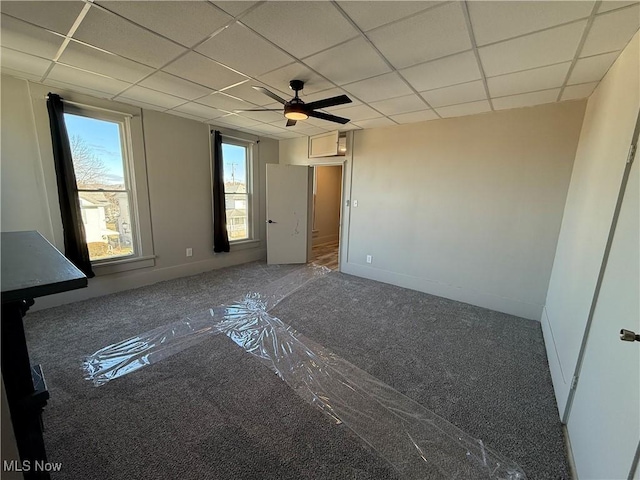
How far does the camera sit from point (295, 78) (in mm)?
2291

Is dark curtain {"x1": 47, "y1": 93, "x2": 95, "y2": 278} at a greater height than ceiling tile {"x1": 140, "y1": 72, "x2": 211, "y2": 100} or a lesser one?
lesser

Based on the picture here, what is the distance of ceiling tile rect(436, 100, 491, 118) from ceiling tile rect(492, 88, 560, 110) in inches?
3.9

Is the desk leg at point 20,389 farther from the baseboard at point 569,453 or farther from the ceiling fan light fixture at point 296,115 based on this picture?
the baseboard at point 569,453

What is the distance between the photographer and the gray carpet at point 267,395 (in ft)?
4.38

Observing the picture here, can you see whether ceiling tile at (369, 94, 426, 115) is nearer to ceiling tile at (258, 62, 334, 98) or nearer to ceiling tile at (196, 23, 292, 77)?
ceiling tile at (258, 62, 334, 98)

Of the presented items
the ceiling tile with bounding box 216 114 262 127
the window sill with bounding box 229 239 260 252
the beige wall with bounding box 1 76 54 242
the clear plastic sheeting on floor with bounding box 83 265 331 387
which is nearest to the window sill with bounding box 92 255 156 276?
the beige wall with bounding box 1 76 54 242

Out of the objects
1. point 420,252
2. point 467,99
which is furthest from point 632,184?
point 420,252

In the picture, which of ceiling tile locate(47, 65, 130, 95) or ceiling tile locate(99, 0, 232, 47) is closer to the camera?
ceiling tile locate(99, 0, 232, 47)

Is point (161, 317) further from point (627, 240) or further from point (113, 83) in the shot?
point (627, 240)

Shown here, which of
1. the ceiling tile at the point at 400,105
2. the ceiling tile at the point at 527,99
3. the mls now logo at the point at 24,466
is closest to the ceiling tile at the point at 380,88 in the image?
the ceiling tile at the point at 400,105

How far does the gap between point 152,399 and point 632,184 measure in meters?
3.02

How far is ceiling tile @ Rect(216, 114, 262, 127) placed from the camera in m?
3.70

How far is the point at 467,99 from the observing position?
105 inches

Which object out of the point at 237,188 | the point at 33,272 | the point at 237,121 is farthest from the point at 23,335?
the point at 237,188
